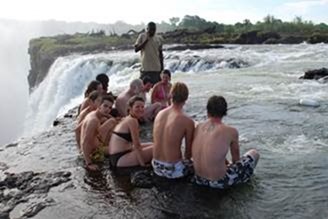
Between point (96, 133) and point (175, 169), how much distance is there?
1604 millimetres

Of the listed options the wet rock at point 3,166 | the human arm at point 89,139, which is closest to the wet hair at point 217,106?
the human arm at point 89,139

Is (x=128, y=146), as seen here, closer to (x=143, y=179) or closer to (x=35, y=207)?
(x=143, y=179)

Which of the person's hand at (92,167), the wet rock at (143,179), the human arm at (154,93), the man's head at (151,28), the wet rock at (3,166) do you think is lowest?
the wet rock at (3,166)

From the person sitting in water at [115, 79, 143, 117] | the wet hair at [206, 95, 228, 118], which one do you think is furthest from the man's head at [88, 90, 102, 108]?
the wet hair at [206, 95, 228, 118]

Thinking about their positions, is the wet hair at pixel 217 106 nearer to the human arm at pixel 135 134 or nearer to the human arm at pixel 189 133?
the human arm at pixel 189 133

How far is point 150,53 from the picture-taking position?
1184cm

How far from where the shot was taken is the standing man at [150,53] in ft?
38.4

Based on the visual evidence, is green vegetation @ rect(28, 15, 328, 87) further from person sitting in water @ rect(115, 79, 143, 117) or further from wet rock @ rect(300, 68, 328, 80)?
person sitting in water @ rect(115, 79, 143, 117)

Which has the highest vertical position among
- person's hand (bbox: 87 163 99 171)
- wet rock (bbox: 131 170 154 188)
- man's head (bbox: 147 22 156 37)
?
man's head (bbox: 147 22 156 37)

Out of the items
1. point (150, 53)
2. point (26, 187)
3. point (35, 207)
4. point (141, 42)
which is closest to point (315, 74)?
point (150, 53)

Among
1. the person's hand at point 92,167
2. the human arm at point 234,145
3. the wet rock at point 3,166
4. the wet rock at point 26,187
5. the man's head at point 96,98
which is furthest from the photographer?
the wet rock at point 3,166

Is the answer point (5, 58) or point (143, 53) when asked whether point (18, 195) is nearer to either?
point (143, 53)

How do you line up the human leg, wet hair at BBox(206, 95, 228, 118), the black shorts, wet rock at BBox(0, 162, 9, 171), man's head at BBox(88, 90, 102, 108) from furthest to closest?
the black shorts → wet rock at BBox(0, 162, 9, 171) → man's head at BBox(88, 90, 102, 108) → the human leg → wet hair at BBox(206, 95, 228, 118)

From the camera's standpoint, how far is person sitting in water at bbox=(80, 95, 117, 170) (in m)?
7.54
